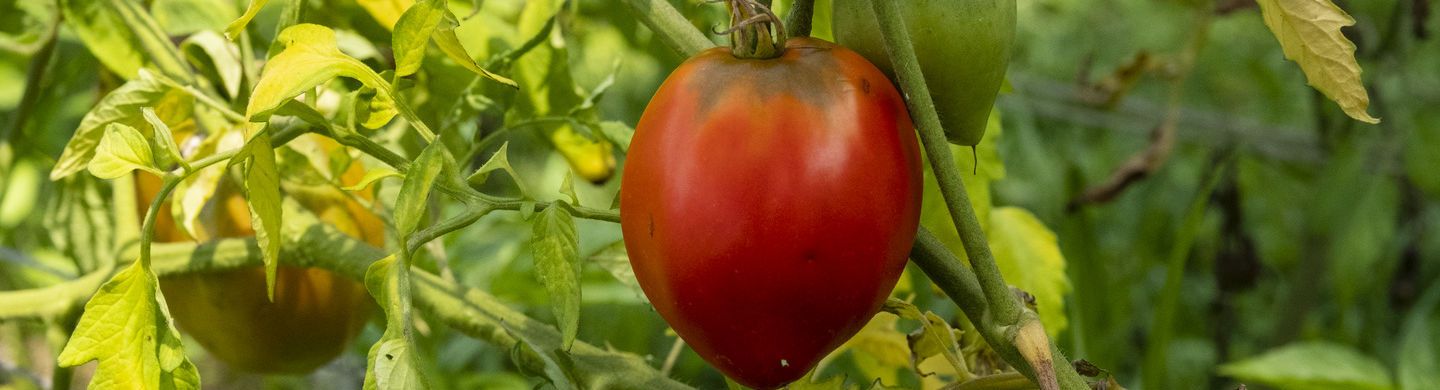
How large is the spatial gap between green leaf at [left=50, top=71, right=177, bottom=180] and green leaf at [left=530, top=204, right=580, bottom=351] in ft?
0.62

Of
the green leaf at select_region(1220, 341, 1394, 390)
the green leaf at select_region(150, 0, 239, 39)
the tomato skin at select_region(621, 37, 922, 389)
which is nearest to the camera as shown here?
the tomato skin at select_region(621, 37, 922, 389)

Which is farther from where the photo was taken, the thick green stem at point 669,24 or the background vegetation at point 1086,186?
the background vegetation at point 1086,186

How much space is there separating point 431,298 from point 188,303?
0.67 ft

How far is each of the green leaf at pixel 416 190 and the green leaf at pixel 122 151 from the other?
0.08m

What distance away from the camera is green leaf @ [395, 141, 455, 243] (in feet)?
0.98

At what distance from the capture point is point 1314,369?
0.84m

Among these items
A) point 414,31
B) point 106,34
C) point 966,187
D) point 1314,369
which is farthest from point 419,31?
point 1314,369

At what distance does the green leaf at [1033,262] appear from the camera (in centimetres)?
54

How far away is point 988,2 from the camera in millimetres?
323

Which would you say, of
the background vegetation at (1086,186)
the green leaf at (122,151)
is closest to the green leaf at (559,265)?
the background vegetation at (1086,186)

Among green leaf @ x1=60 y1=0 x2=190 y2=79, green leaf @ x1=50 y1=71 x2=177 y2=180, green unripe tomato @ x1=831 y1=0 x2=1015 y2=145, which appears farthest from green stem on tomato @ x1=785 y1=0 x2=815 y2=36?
green leaf @ x1=60 y1=0 x2=190 y2=79

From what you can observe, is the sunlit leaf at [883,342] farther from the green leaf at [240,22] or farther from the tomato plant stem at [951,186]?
the green leaf at [240,22]

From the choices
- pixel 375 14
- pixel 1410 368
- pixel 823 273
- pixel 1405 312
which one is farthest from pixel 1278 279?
pixel 823 273

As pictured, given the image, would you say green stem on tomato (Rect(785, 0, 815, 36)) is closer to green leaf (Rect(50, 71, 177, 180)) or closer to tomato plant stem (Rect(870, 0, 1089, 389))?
tomato plant stem (Rect(870, 0, 1089, 389))
